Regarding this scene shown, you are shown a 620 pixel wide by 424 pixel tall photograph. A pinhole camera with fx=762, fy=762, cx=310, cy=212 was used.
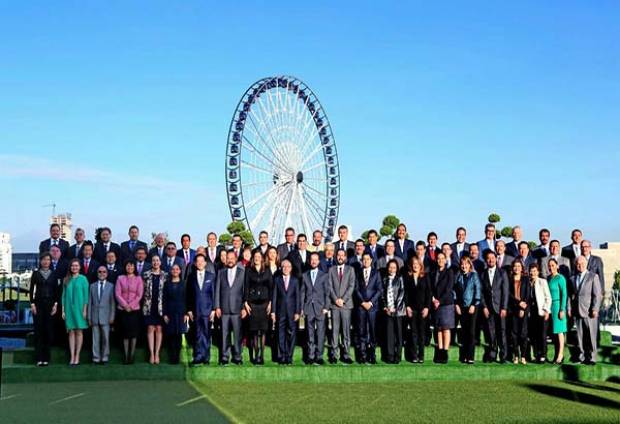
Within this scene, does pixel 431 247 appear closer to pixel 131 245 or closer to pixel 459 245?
pixel 459 245

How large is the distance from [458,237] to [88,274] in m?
6.46

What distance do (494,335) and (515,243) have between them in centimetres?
187

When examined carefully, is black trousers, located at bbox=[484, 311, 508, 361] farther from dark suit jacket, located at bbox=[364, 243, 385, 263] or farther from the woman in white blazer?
dark suit jacket, located at bbox=[364, 243, 385, 263]

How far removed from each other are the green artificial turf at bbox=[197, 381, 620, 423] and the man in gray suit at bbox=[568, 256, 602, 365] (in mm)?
1102

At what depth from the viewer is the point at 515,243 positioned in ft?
45.0

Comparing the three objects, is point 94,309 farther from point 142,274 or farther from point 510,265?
point 510,265

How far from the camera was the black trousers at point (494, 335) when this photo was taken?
12.8 meters

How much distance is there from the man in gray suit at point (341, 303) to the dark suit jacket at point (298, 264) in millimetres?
587

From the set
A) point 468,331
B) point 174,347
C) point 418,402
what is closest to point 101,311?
point 174,347

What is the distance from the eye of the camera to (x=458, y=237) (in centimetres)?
1371

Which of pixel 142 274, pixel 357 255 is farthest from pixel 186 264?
pixel 357 255

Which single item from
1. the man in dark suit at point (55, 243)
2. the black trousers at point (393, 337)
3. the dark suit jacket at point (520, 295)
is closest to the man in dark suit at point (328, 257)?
the black trousers at point (393, 337)

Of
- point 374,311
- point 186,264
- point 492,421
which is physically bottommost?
point 492,421

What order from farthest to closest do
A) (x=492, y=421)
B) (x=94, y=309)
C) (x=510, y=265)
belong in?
(x=510, y=265) < (x=94, y=309) < (x=492, y=421)
